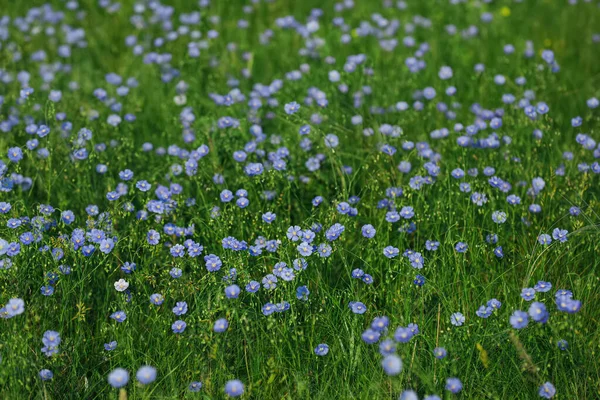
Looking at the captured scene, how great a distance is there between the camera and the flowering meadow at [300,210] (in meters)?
2.76

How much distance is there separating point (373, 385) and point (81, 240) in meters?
1.37

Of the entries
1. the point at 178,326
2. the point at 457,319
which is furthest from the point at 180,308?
the point at 457,319

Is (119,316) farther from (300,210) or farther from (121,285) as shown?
(300,210)

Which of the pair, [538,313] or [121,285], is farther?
[121,285]

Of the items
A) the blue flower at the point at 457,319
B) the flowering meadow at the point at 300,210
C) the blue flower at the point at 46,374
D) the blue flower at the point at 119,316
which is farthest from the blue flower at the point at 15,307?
the blue flower at the point at 457,319

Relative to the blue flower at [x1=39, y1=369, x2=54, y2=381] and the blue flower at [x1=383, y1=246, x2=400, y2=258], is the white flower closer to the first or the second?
the blue flower at [x1=39, y1=369, x2=54, y2=381]

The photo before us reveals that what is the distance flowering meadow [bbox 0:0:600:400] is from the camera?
2.76 meters

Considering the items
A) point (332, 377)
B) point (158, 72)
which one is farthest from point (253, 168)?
point (158, 72)

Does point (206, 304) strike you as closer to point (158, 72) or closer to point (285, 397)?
point (285, 397)

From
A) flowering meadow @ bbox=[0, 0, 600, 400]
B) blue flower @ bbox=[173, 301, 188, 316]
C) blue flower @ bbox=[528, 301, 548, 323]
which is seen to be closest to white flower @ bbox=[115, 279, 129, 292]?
flowering meadow @ bbox=[0, 0, 600, 400]

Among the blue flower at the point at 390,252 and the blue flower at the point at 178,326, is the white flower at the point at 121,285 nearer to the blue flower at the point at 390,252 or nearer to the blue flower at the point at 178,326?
the blue flower at the point at 178,326

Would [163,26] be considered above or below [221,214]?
below

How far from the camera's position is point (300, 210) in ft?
12.2

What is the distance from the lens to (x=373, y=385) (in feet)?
8.60
